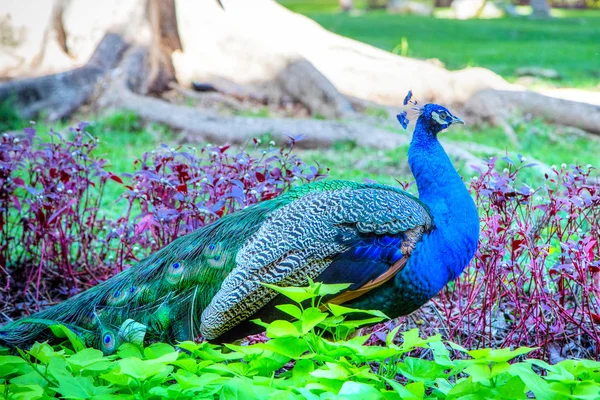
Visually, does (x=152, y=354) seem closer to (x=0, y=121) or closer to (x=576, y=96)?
(x=0, y=121)

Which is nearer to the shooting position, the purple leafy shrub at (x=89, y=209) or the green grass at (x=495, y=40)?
the purple leafy shrub at (x=89, y=209)

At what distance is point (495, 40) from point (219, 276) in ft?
45.8

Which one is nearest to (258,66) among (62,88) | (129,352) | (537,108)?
(62,88)

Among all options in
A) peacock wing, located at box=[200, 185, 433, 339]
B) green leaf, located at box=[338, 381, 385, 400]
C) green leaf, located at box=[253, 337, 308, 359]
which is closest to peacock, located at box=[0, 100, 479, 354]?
peacock wing, located at box=[200, 185, 433, 339]

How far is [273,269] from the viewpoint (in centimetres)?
287

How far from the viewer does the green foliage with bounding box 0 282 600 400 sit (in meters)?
1.73

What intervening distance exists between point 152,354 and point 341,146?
211 inches

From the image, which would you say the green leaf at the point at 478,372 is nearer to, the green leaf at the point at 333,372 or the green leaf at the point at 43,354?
the green leaf at the point at 333,372

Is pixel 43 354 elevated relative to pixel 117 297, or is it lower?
elevated

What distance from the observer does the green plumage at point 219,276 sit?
2.85 metres

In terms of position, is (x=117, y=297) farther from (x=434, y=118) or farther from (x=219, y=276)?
(x=434, y=118)

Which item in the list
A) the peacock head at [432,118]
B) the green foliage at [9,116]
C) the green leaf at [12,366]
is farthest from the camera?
the green foliage at [9,116]

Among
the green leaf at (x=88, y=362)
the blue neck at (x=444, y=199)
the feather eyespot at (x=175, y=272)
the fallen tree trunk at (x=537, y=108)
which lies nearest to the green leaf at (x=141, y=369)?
the green leaf at (x=88, y=362)

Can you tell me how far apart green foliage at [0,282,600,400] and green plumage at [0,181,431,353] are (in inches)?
31.7
